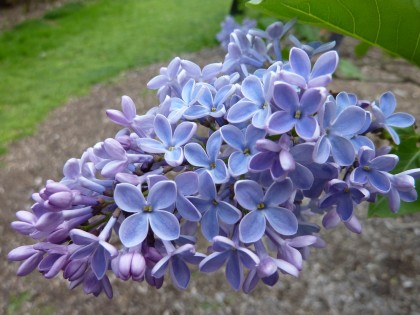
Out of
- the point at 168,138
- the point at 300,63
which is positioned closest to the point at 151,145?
the point at 168,138

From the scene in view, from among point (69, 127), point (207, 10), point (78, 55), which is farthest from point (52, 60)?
point (207, 10)

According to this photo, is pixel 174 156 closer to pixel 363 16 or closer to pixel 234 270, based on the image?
pixel 234 270

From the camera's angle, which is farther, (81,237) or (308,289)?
(308,289)

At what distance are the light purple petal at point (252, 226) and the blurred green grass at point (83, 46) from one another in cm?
412

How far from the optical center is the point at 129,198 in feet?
2.18

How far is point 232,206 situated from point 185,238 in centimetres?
8

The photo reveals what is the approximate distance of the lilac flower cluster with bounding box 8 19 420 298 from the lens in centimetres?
65

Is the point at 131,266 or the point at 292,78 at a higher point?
the point at 292,78

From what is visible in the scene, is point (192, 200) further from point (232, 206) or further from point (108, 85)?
point (108, 85)

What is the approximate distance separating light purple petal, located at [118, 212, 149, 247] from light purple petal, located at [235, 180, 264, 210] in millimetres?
121

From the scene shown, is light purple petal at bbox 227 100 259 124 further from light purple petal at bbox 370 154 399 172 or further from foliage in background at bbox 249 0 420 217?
foliage in background at bbox 249 0 420 217

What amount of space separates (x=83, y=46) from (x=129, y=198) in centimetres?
628

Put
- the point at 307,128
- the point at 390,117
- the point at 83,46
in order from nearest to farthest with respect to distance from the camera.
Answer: the point at 307,128 → the point at 390,117 → the point at 83,46

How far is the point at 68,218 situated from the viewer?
71cm
